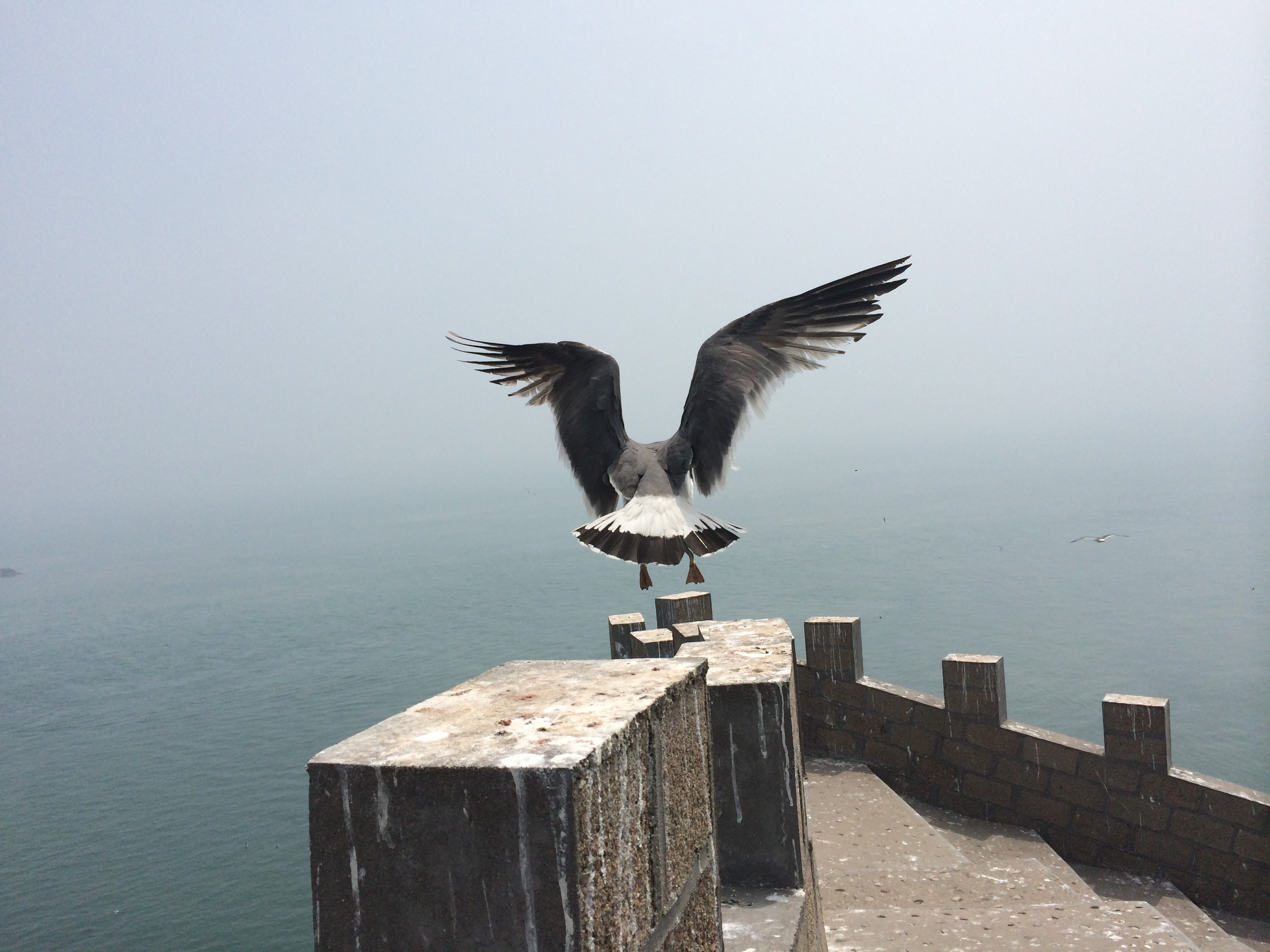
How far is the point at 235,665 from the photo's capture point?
50.0 metres

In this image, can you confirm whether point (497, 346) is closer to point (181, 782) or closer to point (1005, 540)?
point (181, 782)

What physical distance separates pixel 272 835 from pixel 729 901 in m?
27.0

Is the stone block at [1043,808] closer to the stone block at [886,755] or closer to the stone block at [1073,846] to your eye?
the stone block at [1073,846]

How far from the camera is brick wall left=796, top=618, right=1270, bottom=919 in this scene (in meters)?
7.38

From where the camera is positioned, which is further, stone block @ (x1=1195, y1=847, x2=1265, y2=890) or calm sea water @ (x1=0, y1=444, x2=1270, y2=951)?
calm sea water @ (x1=0, y1=444, x2=1270, y2=951)

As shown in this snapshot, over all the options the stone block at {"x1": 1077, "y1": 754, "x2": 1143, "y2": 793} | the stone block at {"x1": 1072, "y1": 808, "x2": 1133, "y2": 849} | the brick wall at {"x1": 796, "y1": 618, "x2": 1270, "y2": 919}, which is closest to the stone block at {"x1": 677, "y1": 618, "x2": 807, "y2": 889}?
the brick wall at {"x1": 796, "y1": 618, "x2": 1270, "y2": 919}

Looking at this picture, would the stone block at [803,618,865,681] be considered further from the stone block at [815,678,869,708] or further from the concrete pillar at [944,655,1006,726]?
the concrete pillar at [944,655,1006,726]

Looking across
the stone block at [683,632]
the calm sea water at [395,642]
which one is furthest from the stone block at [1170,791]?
the calm sea water at [395,642]

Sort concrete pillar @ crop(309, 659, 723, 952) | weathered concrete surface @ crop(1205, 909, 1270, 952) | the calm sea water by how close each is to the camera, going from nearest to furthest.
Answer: concrete pillar @ crop(309, 659, 723, 952) < weathered concrete surface @ crop(1205, 909, 1270, 952) < the calm sea water

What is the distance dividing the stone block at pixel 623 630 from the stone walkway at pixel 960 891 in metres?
2.31

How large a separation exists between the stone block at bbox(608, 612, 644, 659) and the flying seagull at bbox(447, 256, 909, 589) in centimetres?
196

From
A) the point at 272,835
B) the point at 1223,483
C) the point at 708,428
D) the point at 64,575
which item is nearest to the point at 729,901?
the point at 708,428

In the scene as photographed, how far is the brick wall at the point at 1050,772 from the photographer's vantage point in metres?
7.38

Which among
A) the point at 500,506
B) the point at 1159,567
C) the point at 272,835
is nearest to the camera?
the point at 272,835
